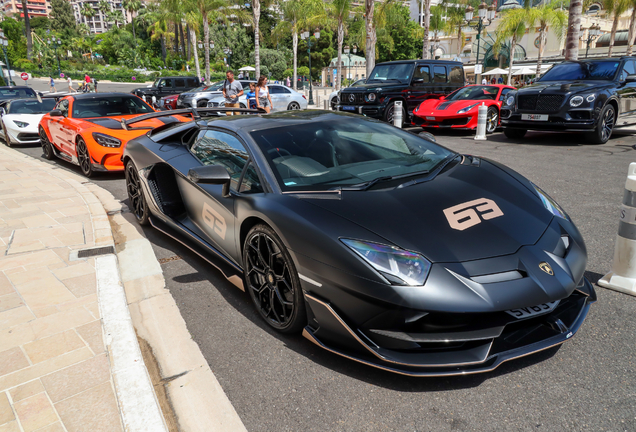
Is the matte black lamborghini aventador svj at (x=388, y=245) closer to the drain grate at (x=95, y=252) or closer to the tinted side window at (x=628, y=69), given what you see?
the drain grate at (x=95, y=252)

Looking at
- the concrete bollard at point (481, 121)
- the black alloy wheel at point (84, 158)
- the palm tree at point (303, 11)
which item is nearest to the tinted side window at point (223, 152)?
the black alloy wheel at point (84, 158)

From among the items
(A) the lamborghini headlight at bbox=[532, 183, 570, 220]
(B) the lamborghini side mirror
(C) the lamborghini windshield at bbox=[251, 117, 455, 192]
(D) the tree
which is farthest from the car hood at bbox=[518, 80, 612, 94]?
(B) the lamborghini side mirror

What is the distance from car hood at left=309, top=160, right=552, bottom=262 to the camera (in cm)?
231

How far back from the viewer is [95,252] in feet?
14.2

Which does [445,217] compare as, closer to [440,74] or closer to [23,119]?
[440,74]

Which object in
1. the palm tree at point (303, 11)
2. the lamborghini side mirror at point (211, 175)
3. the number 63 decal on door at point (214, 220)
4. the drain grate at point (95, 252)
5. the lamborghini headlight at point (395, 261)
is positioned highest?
the palm tree at point (303, 11)

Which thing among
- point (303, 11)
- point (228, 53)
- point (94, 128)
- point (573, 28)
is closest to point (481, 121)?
point (573, 28)

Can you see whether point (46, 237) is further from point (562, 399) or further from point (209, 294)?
point (562, 399)

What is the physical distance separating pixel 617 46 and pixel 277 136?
2128 inches

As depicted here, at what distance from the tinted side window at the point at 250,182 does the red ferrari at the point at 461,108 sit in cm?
966

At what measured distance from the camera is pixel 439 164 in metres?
3.33

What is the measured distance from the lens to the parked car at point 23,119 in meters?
12.4

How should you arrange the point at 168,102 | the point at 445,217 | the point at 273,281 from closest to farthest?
Answer: the point at 445,217 < the point at 273,281 < the point at 168,102

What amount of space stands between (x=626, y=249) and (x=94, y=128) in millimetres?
7617
